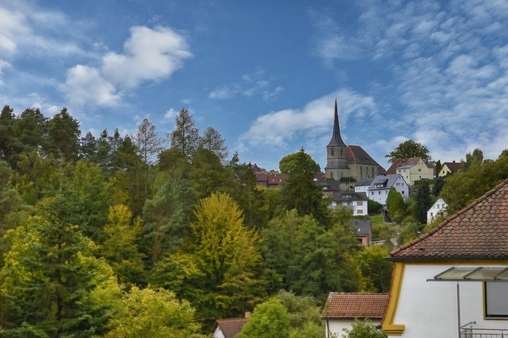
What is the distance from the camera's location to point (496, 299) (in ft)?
31.4

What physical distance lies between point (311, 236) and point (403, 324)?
38.6m

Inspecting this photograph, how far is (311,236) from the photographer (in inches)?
1903

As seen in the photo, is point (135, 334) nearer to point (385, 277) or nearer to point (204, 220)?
point (204, 220)

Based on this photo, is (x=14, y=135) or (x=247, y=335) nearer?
(x=247, y=335)

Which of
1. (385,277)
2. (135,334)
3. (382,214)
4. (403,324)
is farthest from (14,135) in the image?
(382,214)

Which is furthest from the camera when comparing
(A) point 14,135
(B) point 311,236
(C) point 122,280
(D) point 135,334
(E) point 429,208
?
(E) point 429,208

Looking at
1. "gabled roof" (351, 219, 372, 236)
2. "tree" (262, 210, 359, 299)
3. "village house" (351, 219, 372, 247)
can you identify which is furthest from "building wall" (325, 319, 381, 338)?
"gabled roof" (351, 219, 372, 236)

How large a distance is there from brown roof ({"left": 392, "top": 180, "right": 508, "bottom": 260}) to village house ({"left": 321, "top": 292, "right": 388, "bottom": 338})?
8.92m

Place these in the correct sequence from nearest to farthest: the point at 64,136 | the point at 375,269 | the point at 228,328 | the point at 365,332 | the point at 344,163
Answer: the point at 365,332 < the point at 228,328 < the point at 375,269 < the point at 64,136 < the point at 344,163

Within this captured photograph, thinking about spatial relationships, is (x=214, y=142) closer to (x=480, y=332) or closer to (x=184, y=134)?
(x=184, y=134)

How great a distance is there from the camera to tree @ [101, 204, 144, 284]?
40531 mm

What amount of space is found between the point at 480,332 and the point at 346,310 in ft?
35.6

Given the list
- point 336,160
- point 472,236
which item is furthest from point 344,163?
point 472,236

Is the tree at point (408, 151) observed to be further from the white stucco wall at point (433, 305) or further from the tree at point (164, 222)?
the white stucco wall at point (433, 305)
